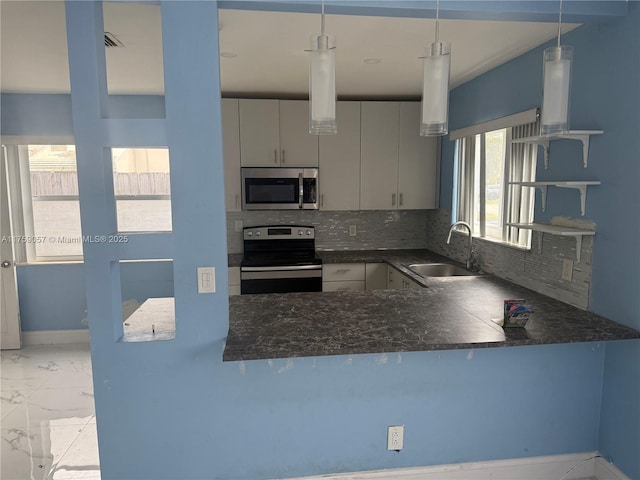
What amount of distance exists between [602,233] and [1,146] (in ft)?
15.7

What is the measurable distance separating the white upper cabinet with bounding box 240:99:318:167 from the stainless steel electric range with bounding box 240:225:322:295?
72 centimetres

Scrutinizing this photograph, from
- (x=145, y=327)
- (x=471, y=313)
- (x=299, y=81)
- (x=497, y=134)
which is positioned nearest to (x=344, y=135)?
(x=299, y=81)

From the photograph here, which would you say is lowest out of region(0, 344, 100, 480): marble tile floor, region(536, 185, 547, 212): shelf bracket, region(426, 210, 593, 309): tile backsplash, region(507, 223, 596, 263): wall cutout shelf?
region(0, 344, 100, 480): marble tile floor

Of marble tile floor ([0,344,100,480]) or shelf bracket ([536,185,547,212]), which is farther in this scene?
shelf bracket ([536,185,547,212])

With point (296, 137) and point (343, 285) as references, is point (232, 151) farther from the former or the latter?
point (343, 285)

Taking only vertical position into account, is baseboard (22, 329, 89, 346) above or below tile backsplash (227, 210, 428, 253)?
below

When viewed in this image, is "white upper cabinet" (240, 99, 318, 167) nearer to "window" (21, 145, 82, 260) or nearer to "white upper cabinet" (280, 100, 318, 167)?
"white upper cabinet" (280, 100, 318, 167)

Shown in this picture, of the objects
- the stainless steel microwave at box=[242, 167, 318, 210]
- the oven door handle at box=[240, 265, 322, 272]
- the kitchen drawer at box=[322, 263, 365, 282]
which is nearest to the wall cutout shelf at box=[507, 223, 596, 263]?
the kitchen drawer at box=[322, 263, 365, 282]

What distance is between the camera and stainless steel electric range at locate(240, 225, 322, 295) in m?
3.78

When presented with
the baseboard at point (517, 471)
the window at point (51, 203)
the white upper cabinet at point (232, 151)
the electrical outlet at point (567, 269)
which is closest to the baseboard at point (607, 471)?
the baseboard at point (517, 471)

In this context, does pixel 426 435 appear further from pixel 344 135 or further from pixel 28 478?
pixel 344 135

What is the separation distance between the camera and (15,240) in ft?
13.6

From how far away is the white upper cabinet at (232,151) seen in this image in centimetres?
385

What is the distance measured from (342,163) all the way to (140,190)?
82.3 inches
